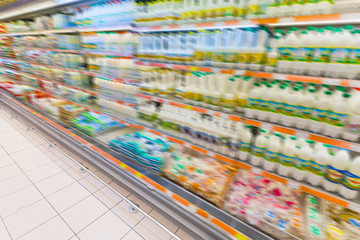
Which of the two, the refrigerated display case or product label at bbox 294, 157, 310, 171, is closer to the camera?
the refrigerated display case

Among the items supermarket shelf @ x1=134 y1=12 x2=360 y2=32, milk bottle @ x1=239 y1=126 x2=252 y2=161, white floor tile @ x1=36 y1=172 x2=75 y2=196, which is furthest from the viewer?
white floor tile @ x1=36 y1=172 x2=75 y2=196

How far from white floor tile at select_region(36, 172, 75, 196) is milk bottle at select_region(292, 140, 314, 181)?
2651 millimetres


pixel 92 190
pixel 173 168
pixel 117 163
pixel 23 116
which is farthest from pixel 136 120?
pixel 23 116

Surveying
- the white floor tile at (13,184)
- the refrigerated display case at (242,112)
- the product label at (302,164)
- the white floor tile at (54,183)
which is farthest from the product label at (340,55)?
the white floor tile at (13,184)

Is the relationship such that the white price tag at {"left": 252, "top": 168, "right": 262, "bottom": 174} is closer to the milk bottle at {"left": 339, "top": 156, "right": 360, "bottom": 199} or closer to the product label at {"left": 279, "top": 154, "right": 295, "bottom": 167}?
the product label at {"left": 279, "top": 154, "right": 295, "bottom": 167}

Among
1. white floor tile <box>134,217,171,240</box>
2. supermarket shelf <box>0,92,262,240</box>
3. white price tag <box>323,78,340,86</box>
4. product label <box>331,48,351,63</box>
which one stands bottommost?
white floor tile <box>134,217,171,240</box>

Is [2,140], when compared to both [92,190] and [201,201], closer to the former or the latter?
[92,190]

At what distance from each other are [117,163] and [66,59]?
2.19 metres

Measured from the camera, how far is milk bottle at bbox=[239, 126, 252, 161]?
147cm

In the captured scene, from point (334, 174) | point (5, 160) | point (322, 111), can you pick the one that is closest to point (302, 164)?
point (334, 174)

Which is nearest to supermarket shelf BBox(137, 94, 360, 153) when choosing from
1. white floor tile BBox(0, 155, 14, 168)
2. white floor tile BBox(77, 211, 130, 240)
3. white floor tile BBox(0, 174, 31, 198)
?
white floor tile BBox(77, 211, 130, 240)

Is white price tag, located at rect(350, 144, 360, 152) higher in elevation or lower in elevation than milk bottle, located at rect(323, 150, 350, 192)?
higher

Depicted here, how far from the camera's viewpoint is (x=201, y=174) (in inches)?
69.7

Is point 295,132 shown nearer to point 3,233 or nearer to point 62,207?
point 62,207
